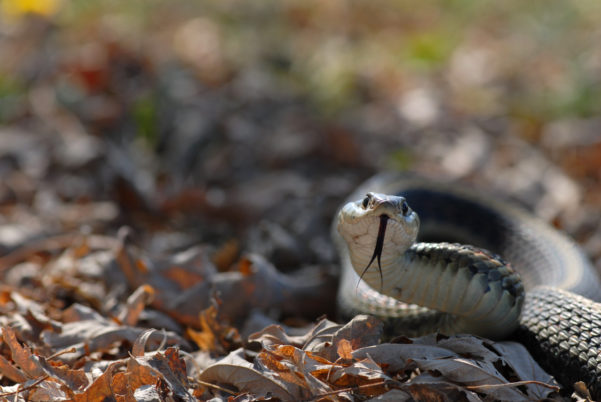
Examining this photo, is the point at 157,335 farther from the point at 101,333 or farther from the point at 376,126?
the point at 376,126

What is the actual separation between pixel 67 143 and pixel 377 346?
3.89 meters

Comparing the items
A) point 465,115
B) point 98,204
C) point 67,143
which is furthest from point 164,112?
point 465,115

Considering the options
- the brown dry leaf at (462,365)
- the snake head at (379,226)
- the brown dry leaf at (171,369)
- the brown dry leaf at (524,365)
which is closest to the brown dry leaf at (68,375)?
the brown dry leaf at (171,369)

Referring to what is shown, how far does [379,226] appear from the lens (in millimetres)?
2479

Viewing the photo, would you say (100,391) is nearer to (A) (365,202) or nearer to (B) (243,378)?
(B) (243,378)

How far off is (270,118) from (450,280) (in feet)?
13.1

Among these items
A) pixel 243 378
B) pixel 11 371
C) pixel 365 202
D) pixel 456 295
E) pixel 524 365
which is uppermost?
pixel 365 202

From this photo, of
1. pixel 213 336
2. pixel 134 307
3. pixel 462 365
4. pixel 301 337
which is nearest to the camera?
pixel 462 365

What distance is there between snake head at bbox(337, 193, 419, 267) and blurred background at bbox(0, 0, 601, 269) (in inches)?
65.9

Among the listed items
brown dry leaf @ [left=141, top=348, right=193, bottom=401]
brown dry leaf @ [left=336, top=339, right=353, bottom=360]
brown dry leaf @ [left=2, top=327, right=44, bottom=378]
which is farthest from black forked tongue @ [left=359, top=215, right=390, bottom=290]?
brown dry leaf @ [left=2, top=327, right=44, bottom=378]

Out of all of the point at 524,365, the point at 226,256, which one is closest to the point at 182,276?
the point at 226,256

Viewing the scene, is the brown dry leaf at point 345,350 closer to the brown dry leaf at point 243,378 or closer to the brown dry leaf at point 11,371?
the brown dry leaf at point 243,378

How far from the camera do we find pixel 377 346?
2643 mm

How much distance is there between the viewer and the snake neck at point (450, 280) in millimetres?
2570
